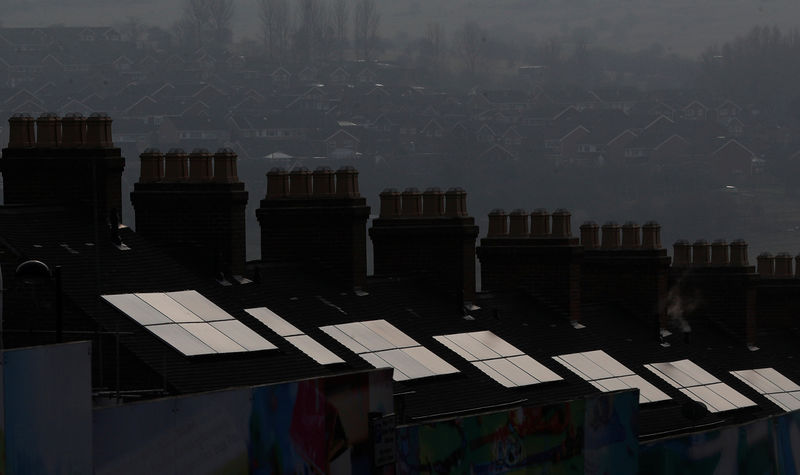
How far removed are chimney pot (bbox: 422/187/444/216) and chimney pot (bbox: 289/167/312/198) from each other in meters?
4.78

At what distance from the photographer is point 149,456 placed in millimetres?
29047

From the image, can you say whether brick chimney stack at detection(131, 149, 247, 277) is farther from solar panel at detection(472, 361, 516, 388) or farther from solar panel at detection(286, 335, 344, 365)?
solar panel at detection(472, 361, 516, 388)

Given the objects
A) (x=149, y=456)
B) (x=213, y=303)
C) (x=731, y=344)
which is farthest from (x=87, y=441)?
(x=731, y=344)

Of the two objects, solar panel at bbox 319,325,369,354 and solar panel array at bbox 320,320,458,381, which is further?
solar panel at bbox 319,325,369,354

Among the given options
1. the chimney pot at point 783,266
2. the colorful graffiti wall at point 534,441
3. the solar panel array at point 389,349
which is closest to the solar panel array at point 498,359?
the solar panel array at point 389,349

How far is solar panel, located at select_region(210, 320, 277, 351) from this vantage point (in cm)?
3881

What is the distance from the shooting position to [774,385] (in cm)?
6041

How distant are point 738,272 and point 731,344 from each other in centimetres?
347

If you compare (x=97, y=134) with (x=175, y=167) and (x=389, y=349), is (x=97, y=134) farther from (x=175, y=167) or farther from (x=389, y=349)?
(x=389, y=349)

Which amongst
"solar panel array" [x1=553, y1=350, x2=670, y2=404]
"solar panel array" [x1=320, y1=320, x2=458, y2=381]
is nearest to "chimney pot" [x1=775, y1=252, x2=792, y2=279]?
"solar panel array" [x1=553, y1=350, x2=670, y2=404]

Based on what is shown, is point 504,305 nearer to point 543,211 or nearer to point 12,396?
point 543,211

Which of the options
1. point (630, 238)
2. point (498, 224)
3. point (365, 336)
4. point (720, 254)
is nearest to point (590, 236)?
point (630, 238)

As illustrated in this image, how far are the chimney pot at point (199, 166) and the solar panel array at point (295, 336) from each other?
3.27 metres

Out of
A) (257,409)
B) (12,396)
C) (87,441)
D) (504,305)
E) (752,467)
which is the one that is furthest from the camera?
(504,305)
